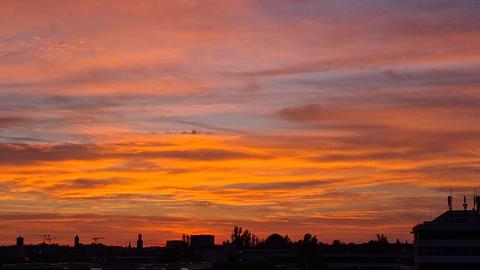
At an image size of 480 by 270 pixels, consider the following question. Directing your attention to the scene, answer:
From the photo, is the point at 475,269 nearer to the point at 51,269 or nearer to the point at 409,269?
the point at 409,269

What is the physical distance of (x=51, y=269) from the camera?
170875 millimetres

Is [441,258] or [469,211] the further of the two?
[469,211]

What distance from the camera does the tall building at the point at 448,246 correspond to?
163 metres

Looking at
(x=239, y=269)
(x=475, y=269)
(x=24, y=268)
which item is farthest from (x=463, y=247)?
(x=24, y=268)

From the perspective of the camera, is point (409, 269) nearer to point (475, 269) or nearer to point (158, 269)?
point (475, 269)

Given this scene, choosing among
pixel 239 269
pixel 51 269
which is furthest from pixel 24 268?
pixel 239 269

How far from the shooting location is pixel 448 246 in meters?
164

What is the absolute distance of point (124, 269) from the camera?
186 m

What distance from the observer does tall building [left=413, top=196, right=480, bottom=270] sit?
6427 inches

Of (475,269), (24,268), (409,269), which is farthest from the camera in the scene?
(409,269)

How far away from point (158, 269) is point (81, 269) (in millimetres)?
20276

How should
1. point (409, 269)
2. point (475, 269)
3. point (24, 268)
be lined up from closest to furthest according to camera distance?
1. point (475, 269)
2. point (24, 268)
3. point (409, 269)

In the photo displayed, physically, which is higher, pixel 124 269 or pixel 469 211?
pixel 469 211

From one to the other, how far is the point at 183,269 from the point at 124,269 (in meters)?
15.1
